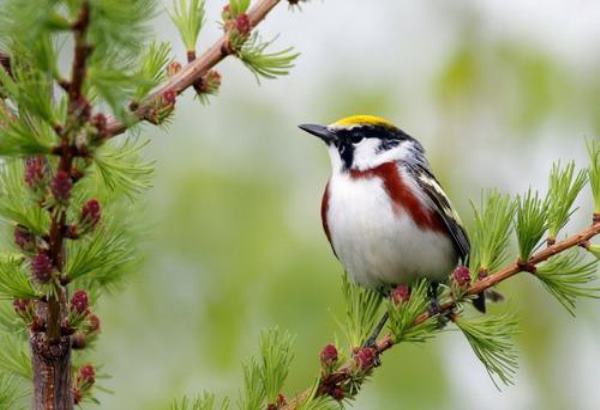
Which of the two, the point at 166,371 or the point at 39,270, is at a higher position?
the point at 39,270

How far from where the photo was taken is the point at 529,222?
2.40m

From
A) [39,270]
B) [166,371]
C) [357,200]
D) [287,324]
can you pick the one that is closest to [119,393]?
[166,371]

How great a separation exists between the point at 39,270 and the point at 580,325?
3.75 metres

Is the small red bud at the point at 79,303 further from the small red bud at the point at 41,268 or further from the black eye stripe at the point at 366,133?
the black eye stripe at the point at 366,133

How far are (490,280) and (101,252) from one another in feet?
3.17

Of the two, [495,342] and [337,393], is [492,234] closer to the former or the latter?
[495,342]

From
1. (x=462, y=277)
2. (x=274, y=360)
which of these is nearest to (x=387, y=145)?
(x=462, y=277)

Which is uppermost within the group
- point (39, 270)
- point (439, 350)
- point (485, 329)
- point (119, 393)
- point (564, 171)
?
point (564, 171)

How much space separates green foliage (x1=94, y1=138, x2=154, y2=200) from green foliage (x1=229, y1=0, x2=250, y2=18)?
1.12 feet

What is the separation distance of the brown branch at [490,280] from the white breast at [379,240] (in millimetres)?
1013

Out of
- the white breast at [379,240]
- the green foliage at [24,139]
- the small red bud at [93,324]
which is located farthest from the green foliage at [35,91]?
the white breast at [379,240]

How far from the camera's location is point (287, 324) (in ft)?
15.2

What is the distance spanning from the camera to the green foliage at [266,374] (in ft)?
7.41

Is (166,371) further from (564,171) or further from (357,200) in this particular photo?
(564,171)
